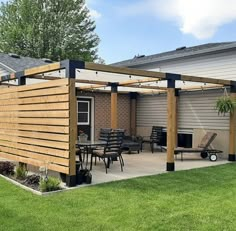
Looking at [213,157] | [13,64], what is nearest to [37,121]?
[213,157]

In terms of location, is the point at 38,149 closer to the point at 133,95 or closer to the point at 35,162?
the point at 35,162

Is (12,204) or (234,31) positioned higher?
(234,31)

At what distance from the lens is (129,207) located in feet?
16.9

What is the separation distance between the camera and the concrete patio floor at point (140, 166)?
7535mm

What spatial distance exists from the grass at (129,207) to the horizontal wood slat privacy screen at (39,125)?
865mm

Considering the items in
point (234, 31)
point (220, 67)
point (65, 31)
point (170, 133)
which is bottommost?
point (170, 133)

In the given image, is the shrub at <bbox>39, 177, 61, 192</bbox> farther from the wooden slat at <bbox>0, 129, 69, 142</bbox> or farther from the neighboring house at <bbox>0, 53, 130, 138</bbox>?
the neighboring house at <bbox>0, 53, 130, 138</bbox>

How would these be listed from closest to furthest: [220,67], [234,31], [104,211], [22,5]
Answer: [104,211], [220,67], [234,31], [22,5]

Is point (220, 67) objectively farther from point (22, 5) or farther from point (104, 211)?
point (22, 5)

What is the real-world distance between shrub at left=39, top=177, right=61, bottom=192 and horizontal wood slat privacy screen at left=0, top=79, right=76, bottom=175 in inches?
13.6

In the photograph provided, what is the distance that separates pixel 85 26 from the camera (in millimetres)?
30484

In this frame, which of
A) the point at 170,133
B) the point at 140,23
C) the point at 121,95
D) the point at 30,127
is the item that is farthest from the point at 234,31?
the point at 30,127

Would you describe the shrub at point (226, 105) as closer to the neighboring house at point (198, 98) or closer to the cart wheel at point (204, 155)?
the neighboring house at point (198, 98)

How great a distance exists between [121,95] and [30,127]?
686cm
